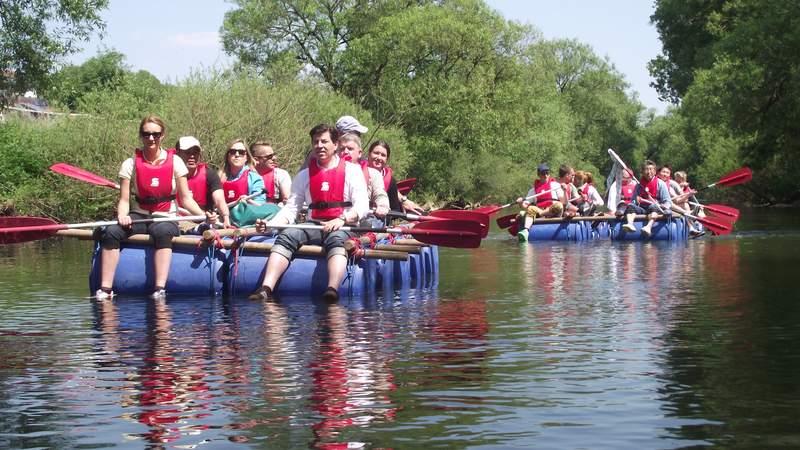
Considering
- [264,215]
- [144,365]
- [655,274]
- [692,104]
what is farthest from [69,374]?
[692,104]

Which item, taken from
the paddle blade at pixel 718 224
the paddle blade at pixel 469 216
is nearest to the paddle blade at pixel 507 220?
the paddle blade at pixel 718 224

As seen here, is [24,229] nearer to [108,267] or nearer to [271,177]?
[108,267]

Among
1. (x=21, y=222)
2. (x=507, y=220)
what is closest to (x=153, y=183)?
(x=21, y=222)

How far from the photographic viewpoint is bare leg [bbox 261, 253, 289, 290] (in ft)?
36.0

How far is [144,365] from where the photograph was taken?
7.39 metres

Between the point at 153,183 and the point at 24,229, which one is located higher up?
the point at 153,183

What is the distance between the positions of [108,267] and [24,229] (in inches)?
34.3

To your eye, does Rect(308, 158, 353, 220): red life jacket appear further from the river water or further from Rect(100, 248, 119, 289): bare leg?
Rect(100, 248, 119, 289): bare leg

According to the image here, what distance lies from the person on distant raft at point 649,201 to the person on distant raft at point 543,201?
1341 millimetres

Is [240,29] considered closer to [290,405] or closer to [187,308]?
[187,308]

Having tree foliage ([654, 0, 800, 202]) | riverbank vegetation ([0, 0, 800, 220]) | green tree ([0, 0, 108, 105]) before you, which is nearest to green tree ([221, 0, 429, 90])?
riverbank vegetation ([0, 0, 800, 220])

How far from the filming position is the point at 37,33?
82.1 ft

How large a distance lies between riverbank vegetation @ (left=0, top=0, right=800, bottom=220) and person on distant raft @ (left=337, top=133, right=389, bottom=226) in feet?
51.3

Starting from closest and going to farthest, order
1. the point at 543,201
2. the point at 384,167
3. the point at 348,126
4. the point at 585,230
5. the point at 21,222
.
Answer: the point at 21,222 < the point at 348,126 < the point at 384,167 < the point at 585,230 < the point at 543,201
